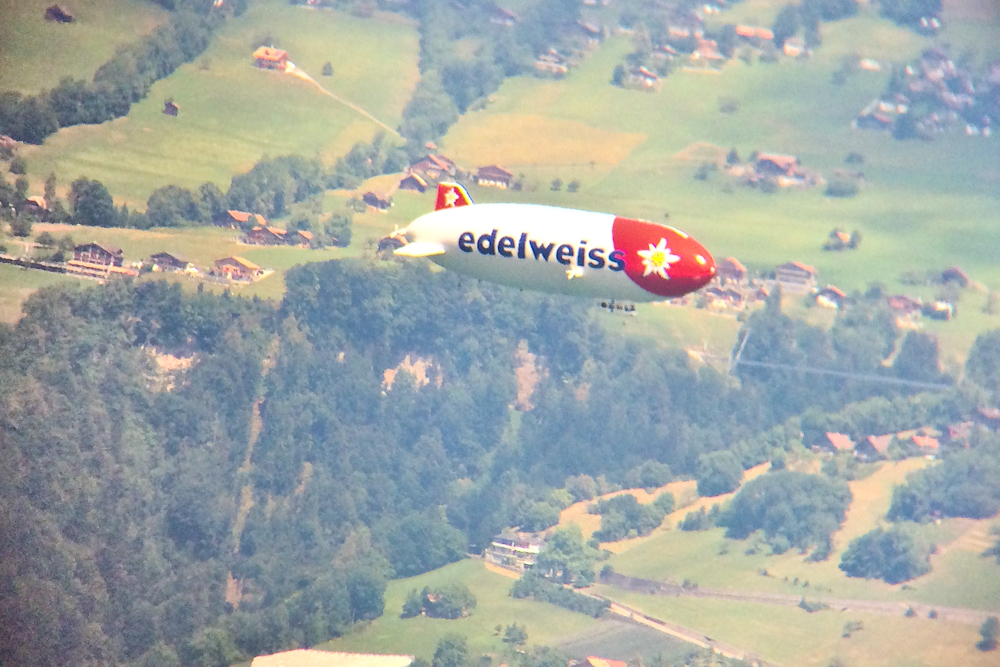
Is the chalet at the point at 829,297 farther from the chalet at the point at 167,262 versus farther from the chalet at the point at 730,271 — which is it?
the chalet at the point at 167,262

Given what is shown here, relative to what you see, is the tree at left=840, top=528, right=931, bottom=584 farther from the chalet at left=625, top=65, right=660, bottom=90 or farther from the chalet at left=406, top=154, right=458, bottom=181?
the chalet at left=625, top=65, right=660, bottom=90

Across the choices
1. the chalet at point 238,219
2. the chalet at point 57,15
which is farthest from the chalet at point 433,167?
the chalet at point 57,15

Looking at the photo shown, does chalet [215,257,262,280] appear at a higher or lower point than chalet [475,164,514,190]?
lower

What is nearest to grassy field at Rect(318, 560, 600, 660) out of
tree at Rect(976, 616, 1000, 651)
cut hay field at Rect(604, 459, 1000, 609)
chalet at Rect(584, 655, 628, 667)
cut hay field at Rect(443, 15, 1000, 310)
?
chalet at Rect(584, 655, 628, 667)

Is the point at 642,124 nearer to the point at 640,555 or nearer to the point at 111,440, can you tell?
the point at 640,555

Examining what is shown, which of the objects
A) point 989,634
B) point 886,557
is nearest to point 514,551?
point 886,557

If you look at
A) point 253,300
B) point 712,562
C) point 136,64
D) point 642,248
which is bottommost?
point 712,562

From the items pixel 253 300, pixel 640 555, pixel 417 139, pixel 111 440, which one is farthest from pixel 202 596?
pixel 417 139
